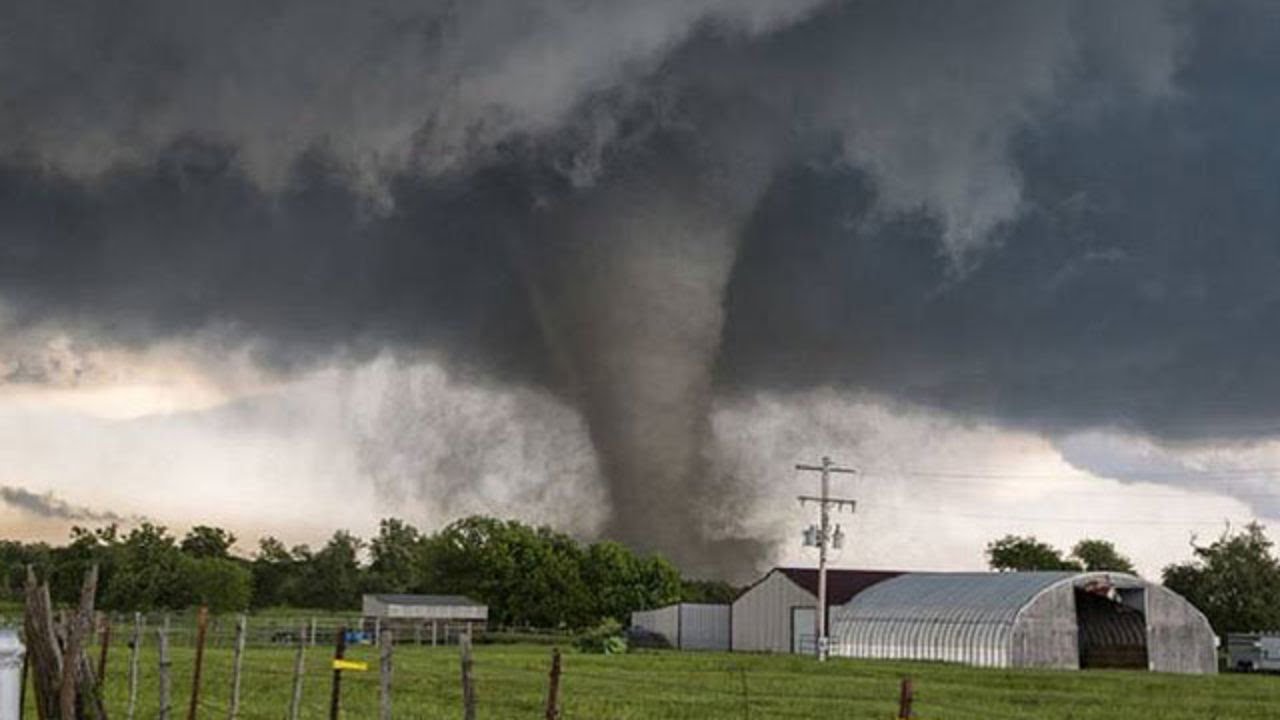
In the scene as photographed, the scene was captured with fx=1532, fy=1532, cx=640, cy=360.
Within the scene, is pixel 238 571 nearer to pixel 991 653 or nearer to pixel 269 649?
pixel 269 649

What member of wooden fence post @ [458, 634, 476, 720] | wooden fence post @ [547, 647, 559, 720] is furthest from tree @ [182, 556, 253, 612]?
wooden fence post @ [458, 634, 476, 720]

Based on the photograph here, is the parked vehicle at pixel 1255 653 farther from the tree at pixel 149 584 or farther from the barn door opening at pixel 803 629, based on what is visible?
the tree at pixel 149 584

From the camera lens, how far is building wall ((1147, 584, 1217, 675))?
3477 inches

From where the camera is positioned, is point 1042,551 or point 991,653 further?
point 1042,551

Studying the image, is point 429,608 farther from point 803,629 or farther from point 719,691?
point 719,691

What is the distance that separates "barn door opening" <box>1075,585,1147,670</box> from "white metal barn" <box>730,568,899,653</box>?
14.1 meters

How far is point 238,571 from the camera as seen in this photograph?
499 ft

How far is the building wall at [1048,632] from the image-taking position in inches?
3280

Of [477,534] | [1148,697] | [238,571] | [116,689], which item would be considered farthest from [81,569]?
[1148,697]

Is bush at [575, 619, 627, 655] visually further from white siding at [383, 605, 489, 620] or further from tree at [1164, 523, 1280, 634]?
tree at [1164, 523, 1280, 634]

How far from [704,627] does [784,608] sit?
9.25 m

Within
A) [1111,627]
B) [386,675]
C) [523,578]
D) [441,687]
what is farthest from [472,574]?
[386,675]

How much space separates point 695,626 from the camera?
353 ft

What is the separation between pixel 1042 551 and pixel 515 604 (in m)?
57.8
